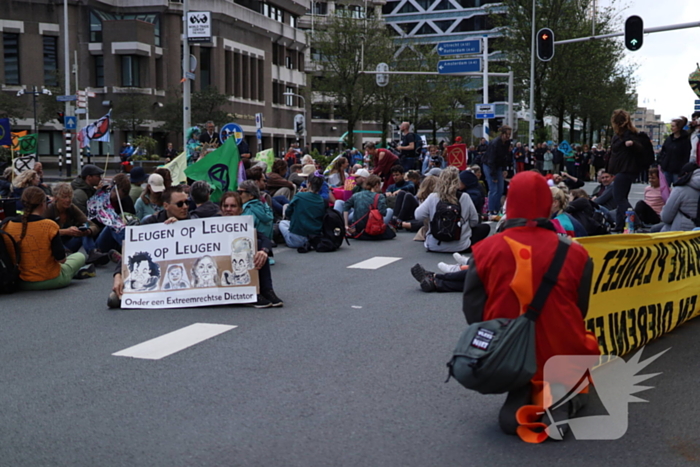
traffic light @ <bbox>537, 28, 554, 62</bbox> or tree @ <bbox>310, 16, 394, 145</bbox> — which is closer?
traffic light @ <bbox>537, 28, 554, 62</bbox>

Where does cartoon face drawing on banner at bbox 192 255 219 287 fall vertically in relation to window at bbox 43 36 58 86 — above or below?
below

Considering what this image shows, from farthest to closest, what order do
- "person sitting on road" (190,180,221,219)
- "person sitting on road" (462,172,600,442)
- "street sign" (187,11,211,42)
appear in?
"street sign" (187,11,211,42) → "person sitting on road" (190,180,221,219) → "person sitting on road" (462,172,600,442)

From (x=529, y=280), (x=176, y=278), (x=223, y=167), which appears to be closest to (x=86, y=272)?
(x=176, y=278)

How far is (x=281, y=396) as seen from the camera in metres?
5.86

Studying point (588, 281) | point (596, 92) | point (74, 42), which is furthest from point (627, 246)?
point (74, 42)

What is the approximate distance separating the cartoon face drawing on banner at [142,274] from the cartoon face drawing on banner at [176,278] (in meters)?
0.11

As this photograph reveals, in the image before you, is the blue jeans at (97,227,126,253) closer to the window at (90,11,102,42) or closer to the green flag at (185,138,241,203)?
the green flag at (185,138,241,203)

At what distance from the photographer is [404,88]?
74.4m

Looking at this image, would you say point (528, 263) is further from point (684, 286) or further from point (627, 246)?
point (684, 286)

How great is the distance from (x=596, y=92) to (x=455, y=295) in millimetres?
46177

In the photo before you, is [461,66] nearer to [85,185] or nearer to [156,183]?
[85,185]

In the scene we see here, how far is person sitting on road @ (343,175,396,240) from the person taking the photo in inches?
638

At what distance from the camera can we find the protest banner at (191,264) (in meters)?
9.41

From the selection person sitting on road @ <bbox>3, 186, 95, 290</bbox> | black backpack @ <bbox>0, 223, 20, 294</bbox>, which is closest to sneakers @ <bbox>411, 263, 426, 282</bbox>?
person sitting on road @ <bbox>3, 186, 95, 290</bbox>
